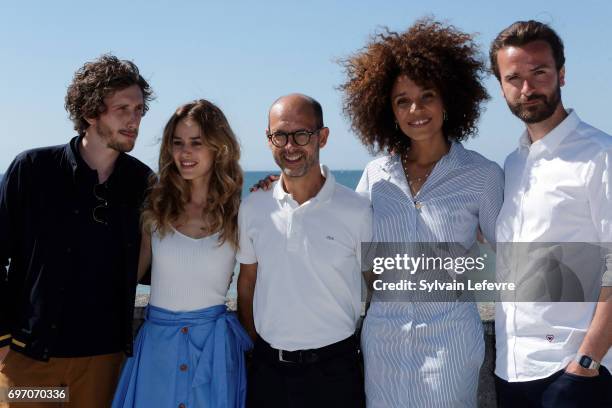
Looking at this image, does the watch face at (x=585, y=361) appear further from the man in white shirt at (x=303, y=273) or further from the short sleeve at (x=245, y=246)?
the short sleeve at (x=245, y=246)

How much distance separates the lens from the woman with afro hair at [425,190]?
10.8 feet

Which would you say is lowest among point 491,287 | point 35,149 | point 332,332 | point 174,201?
point 332,332

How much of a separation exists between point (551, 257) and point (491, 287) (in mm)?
572

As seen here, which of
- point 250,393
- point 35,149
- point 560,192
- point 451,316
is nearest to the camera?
point 560,192

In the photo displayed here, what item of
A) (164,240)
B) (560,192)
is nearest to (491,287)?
(560,192)

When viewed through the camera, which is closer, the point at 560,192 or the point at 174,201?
the point at 560,192

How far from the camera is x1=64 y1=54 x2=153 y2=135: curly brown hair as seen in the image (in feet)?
13.4

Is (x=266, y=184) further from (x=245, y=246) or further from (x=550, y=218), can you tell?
(x=550, y=218)

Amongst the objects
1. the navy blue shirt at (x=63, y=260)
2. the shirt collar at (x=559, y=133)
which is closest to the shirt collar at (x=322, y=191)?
the navy blue shirt at (x=63, y=260)

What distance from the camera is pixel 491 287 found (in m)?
3.65

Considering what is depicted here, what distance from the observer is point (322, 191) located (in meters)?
3.56

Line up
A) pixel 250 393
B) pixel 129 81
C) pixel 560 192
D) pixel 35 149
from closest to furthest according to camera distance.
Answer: pixel 560 192, pixel 250 393, pixel 35 149, pixel 129 81

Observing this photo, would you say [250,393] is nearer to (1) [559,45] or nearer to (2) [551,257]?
(2) [551,257]

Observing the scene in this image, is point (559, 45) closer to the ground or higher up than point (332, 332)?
higher up
